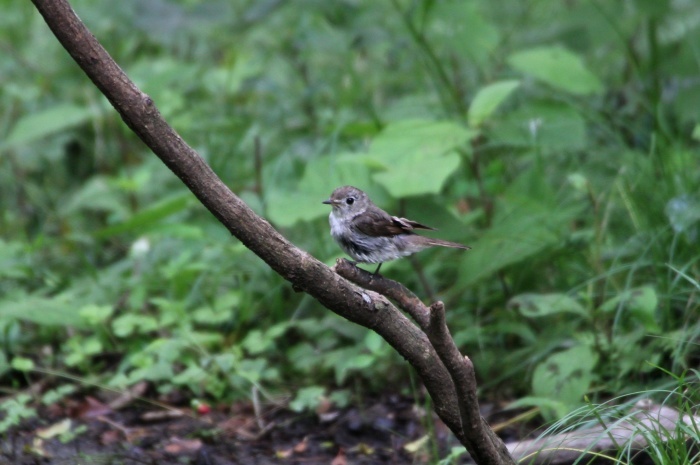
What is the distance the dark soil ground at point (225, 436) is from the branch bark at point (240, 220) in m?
0.86

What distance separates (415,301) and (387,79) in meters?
4.38

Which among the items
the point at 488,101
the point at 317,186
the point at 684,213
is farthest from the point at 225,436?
the point at 684,213

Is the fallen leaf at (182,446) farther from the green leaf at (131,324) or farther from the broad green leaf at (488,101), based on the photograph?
the broad green leaf at (488,101)

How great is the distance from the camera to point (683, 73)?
5543mm

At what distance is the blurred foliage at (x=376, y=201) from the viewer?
4.17m

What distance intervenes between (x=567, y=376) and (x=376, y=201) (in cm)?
134

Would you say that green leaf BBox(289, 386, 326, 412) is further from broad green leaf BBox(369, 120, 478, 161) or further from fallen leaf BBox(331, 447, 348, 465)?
broad green leaf BBox(369, 120, 478, 161)

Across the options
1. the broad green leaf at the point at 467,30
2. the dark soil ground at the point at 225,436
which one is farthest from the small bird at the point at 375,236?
the broad green leaf at the point at 467,30

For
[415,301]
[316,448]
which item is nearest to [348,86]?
[316,448]

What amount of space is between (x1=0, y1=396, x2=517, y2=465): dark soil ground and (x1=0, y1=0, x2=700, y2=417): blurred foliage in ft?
0.56

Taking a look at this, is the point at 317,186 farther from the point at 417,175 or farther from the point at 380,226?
the point at 380,226

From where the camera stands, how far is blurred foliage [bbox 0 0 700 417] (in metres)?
4.17

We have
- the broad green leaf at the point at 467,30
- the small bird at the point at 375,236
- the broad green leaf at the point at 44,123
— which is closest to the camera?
the small bird at the point at 375,236

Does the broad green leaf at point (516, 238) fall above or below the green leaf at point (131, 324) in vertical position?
below
